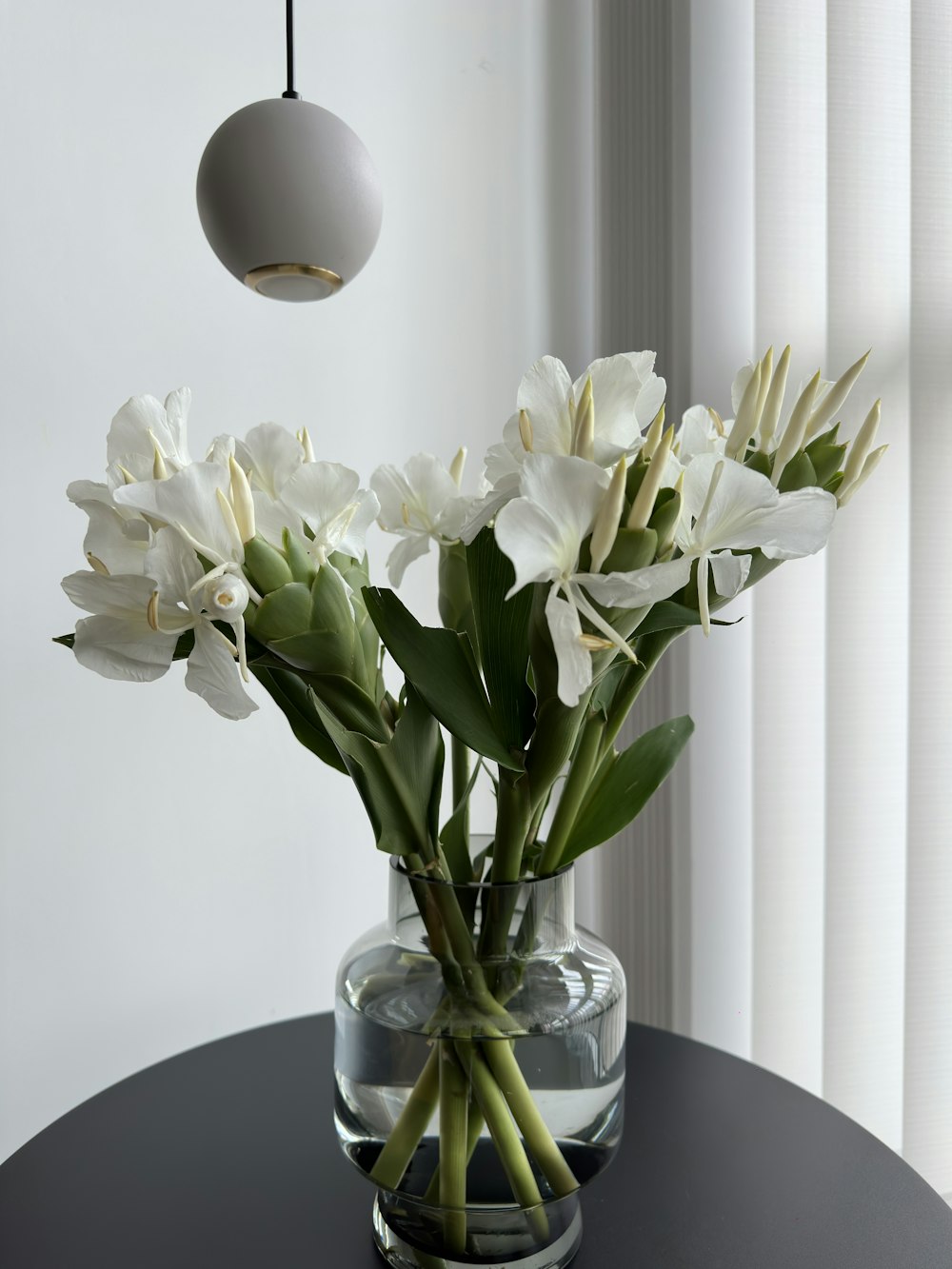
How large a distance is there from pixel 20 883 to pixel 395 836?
0.76 metres

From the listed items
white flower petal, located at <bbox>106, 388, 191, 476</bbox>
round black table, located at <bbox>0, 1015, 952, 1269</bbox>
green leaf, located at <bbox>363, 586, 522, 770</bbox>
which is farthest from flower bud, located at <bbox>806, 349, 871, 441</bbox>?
round black table, located at <bbox>0, 1015, 952, 1269</bbox>

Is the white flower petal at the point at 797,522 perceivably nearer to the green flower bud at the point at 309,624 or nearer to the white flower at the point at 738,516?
the white flower at the point at 738,516

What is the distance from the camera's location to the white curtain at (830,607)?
1090 millimetres

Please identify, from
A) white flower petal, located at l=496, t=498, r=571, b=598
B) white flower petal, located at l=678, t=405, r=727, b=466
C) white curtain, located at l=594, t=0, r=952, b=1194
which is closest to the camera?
white flower petal, located at l=496, t=498, r=571, b=598

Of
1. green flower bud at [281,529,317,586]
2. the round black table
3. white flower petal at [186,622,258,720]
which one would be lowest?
the round black table

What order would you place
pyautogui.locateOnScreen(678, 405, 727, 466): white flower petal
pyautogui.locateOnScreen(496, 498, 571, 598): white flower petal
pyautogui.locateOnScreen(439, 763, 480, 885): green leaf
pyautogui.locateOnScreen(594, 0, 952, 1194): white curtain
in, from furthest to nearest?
pyautogui.locateOnScreen(594, 0, 952, 1194): white curtain → pyautogui.locateOnScreen(439, 763, 480, 885): green leaf → pyautogui.locateOnScreen(678, 405, 727, 466): white flower petal → pyautogui.locateOnScreen(496, 498, 571, 598): white flower petal

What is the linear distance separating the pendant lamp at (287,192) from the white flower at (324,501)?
0.28 metres

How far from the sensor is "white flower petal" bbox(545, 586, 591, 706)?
0.43 meters

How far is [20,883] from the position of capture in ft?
3.80

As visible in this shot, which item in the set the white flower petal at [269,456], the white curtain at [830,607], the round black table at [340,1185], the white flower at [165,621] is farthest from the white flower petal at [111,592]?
the white curtain at [830,607]

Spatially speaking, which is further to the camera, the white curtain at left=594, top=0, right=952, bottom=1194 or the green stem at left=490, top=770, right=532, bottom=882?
the white curtain at left=594, top=0, right=952, bottom=1194

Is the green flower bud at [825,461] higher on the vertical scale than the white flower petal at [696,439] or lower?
lower

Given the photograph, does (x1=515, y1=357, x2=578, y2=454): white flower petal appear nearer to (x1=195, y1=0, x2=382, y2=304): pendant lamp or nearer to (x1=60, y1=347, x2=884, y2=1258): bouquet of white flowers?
(x1=60, y1=347, x2=884, y2=1258): bouquet of white flowers

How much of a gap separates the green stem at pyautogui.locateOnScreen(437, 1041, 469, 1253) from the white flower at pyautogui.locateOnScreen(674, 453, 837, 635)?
297 millimetres
